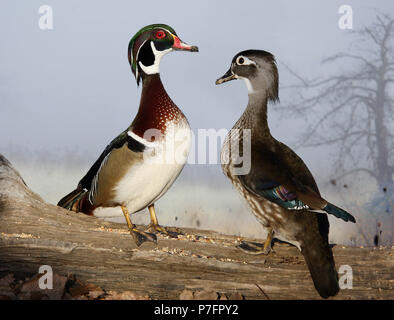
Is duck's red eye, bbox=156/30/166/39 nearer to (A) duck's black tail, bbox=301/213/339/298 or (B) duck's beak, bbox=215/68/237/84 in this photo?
(B) duck's beak, bbox=215/68/237/84

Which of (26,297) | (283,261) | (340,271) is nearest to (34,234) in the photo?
(26,297)

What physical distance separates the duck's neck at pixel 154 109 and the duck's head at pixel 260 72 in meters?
0.64

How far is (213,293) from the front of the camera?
137 inches

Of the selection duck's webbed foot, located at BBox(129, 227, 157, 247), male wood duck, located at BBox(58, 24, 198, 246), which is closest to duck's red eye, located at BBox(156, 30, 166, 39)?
male wood duck, located at BBox(58, 24, 198, 246)

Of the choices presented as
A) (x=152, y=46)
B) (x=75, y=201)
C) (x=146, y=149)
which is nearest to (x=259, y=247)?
(x=146, y=149)

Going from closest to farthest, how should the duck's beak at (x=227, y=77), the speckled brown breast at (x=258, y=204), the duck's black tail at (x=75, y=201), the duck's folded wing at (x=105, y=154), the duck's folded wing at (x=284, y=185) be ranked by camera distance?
the duck's folded wing at (x=284, y=185)
the speckled brown breast at (x=258, y=204)
the duck's folded wing at (x=105, y=154)
the duck's beak at (x=227, y=77)
the duck's black tail at (x=75, y=201)

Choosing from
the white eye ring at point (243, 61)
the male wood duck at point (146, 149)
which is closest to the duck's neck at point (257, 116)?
the white eye ring at point (243, 61)

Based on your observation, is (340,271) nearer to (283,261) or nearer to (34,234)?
(283,261)

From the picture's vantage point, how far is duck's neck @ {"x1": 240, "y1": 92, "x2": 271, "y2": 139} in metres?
3.83

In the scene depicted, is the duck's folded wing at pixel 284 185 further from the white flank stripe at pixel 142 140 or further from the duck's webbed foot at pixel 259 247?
the white flank stripe at pixel 142 140

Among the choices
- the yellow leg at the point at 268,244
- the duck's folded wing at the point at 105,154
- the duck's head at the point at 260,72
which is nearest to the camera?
the yellow leg at the point at 268,244

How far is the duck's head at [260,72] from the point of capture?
392cm

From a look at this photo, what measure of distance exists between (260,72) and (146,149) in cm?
113

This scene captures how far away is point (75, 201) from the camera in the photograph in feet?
14.1
